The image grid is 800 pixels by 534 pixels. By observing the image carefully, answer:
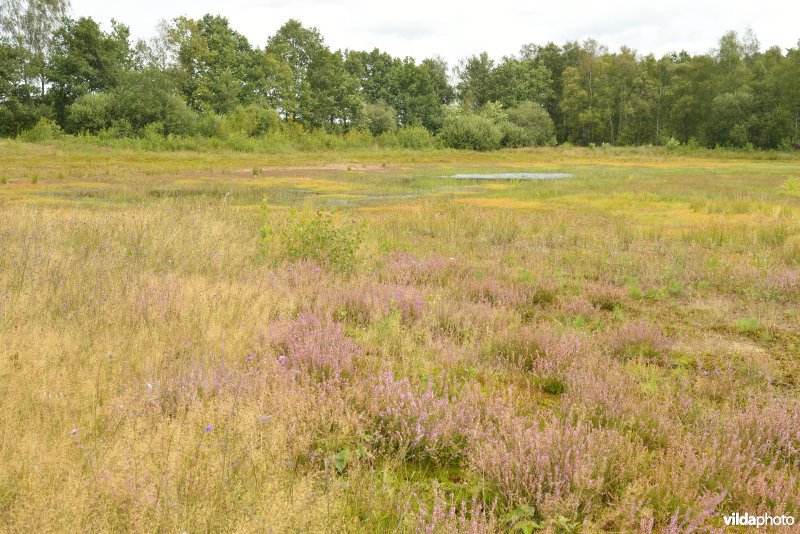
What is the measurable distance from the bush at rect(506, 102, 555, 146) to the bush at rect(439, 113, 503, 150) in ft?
50.6

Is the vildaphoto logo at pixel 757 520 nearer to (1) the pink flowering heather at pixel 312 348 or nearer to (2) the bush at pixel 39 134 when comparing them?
(1) the pink flowering heather at pixel 312 348

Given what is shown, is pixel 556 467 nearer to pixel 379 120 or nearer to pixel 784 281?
pixel 784 281

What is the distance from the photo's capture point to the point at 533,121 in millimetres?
83438

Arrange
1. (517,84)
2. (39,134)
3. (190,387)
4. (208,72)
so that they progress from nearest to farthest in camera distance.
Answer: (190,387)
(39,134)
(208,72)
(517,84)

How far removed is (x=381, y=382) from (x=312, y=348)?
0.86m

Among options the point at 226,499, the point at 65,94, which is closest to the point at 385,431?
the point at 226,499

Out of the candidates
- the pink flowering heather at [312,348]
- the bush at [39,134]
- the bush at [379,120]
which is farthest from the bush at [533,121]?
the pink flowering heather at [312,348]

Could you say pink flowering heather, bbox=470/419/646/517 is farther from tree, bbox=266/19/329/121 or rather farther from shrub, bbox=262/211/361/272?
tree, bbox=266/19/329/121

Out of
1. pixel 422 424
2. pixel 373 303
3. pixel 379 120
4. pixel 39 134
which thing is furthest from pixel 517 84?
pixel 422 424

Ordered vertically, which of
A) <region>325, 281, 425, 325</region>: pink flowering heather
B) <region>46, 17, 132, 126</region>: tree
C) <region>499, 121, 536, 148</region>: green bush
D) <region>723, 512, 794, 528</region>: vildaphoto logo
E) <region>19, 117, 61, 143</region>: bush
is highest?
<region>46, 17, 132, 126</region>: tree

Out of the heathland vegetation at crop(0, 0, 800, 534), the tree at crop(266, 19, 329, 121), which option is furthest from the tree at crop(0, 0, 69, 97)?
the heathland vegetation at crop(0, 0, 800, 534)

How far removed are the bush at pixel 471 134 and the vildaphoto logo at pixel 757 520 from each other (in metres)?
65.1

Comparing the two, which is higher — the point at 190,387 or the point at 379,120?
the point at 379,120

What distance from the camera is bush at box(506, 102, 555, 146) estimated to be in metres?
82.1
